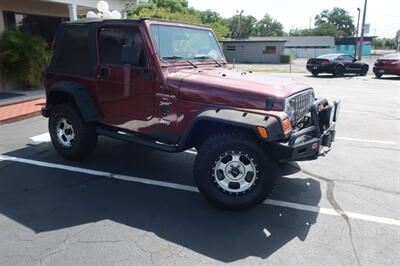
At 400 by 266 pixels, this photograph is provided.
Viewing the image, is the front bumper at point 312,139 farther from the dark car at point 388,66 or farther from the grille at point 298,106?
the dark car at point 388,66

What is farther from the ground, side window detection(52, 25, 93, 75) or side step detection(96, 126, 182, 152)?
side window detection(52, 25, 93, 75)

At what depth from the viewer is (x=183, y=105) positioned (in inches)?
164

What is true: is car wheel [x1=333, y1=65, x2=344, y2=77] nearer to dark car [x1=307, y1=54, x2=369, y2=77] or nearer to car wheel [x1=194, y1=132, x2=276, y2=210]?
dark car [x1=307, y1=54, x2=369, y2=77]

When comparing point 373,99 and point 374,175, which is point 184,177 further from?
point 373,99

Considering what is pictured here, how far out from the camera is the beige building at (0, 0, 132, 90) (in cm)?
1129

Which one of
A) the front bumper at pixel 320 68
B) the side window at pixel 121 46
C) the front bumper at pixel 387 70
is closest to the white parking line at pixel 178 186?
the side window at pixel 121 46

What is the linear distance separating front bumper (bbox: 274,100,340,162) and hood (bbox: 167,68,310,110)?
1.22 ft

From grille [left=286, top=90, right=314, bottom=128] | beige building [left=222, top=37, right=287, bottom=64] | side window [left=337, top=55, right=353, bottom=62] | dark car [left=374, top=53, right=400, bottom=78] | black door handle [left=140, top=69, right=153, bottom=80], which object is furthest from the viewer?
beige building [left=222, top=37, right=287, bottom=64]

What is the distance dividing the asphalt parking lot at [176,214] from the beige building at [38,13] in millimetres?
7155

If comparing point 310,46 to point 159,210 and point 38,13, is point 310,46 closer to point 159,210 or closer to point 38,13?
point 38,13

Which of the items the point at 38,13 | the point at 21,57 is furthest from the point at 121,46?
the point at 38,13

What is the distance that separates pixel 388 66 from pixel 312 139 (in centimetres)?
1898

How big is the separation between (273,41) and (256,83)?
41.8m

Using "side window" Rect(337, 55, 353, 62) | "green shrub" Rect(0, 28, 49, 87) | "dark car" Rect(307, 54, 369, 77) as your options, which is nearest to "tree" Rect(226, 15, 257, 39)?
"side window" Rect(337, 55, 353, 62)
